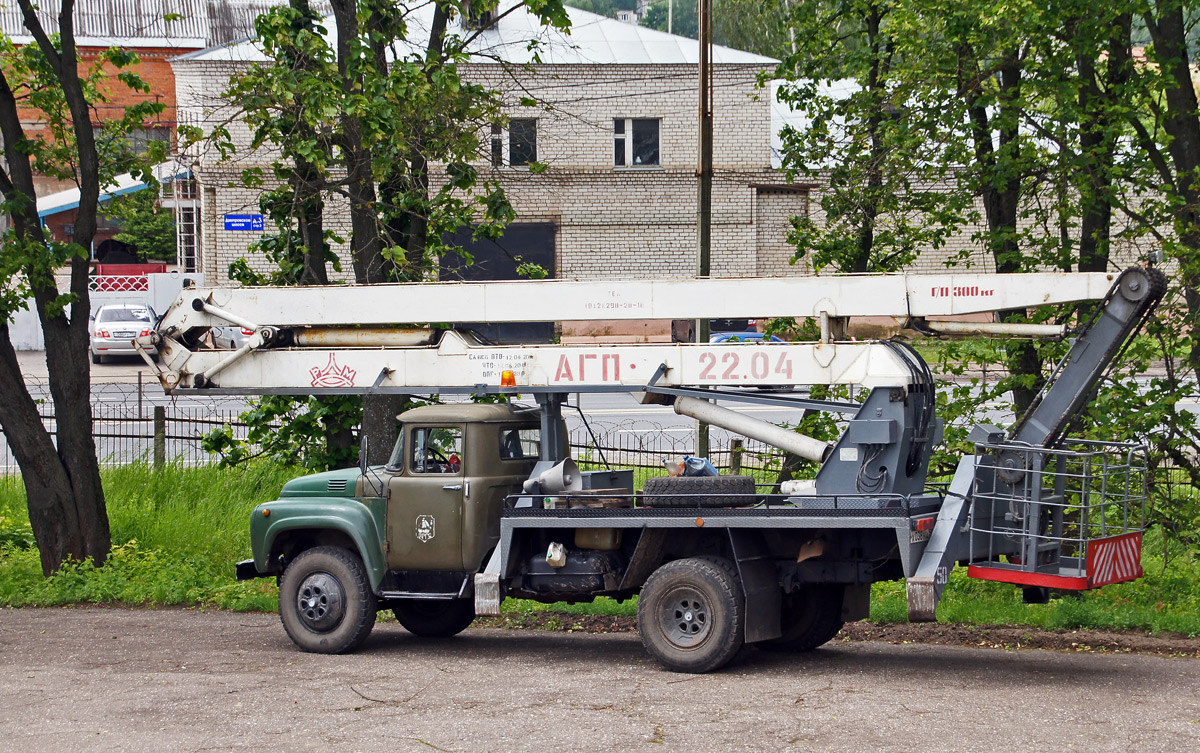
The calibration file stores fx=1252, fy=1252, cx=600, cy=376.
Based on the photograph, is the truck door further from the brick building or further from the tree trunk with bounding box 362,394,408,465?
the brick building

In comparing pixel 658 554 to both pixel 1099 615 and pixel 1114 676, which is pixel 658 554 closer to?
pixel 1114 676

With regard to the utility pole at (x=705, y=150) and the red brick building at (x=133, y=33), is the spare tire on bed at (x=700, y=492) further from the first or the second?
the red brick building at (x=133, y=33)

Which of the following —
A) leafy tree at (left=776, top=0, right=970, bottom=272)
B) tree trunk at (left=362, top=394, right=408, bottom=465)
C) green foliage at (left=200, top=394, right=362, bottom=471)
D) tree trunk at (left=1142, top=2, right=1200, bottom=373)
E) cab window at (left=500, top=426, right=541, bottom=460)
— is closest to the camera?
cab window at (left=500, top=426, right=541, bottom=460)

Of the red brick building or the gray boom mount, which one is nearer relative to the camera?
the gray boom mount

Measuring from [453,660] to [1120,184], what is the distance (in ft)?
26.5

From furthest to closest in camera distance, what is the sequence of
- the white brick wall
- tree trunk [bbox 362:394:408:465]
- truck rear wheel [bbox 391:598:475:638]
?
the white brick wall
tree trunk [bbox 362:394:408:465]
truck rear wheel [bbox 391:598:475:638]

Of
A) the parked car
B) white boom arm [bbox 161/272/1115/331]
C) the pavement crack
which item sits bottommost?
the pavement crack

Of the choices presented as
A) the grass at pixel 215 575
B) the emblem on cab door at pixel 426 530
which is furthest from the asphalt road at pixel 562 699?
the grass at pixel 215 575

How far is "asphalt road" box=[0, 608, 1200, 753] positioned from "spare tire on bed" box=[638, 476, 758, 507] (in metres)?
1.22

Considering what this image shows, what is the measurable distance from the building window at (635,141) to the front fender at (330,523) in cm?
2492

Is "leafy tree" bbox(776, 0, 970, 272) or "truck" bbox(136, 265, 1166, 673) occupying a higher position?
"leafy tree" bbox(776, 0, 970, 272)

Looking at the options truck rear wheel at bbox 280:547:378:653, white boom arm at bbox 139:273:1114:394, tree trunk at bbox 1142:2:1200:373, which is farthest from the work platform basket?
truck rear wheel at bbox 280:547:378:653

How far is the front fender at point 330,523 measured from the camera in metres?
10.0

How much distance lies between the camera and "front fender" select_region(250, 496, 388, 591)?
10.0 m
